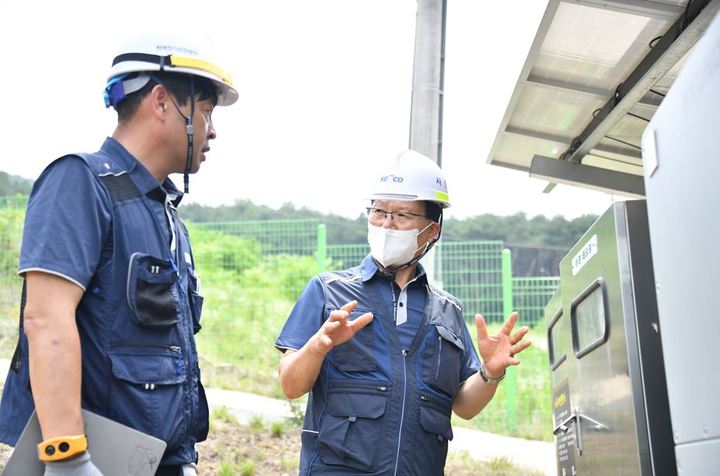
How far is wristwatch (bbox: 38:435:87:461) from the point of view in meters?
2.27

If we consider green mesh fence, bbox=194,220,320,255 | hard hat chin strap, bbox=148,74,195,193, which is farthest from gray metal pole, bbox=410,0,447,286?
green mesh fence, bbox=194,220,320,255

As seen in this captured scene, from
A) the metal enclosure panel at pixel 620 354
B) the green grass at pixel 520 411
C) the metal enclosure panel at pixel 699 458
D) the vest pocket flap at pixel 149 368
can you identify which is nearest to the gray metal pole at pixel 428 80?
the metal enclosure panel at pixel 620 354

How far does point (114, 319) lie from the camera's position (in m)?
2.56

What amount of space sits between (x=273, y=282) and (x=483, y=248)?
125 inches

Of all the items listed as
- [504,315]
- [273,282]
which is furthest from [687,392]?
[273,282]

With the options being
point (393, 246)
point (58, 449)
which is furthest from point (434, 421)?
point (58, 449)

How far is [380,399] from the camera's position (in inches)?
138

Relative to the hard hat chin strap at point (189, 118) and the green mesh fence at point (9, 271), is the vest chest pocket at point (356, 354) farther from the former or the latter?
the green mesh fence at point (9, 271)

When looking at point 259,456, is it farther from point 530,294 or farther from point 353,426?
point 530,294

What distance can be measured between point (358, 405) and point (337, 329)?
396 millimetres

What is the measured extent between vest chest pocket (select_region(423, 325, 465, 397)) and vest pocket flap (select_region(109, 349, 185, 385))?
1.31 metres

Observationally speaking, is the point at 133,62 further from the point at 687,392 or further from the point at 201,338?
the point at 201,338

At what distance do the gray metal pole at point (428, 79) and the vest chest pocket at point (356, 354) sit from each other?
255cm

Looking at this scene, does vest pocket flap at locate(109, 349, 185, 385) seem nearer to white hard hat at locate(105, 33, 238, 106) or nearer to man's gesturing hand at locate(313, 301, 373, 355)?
man's gesturing hand at locate(313, 301, 373, 355)
